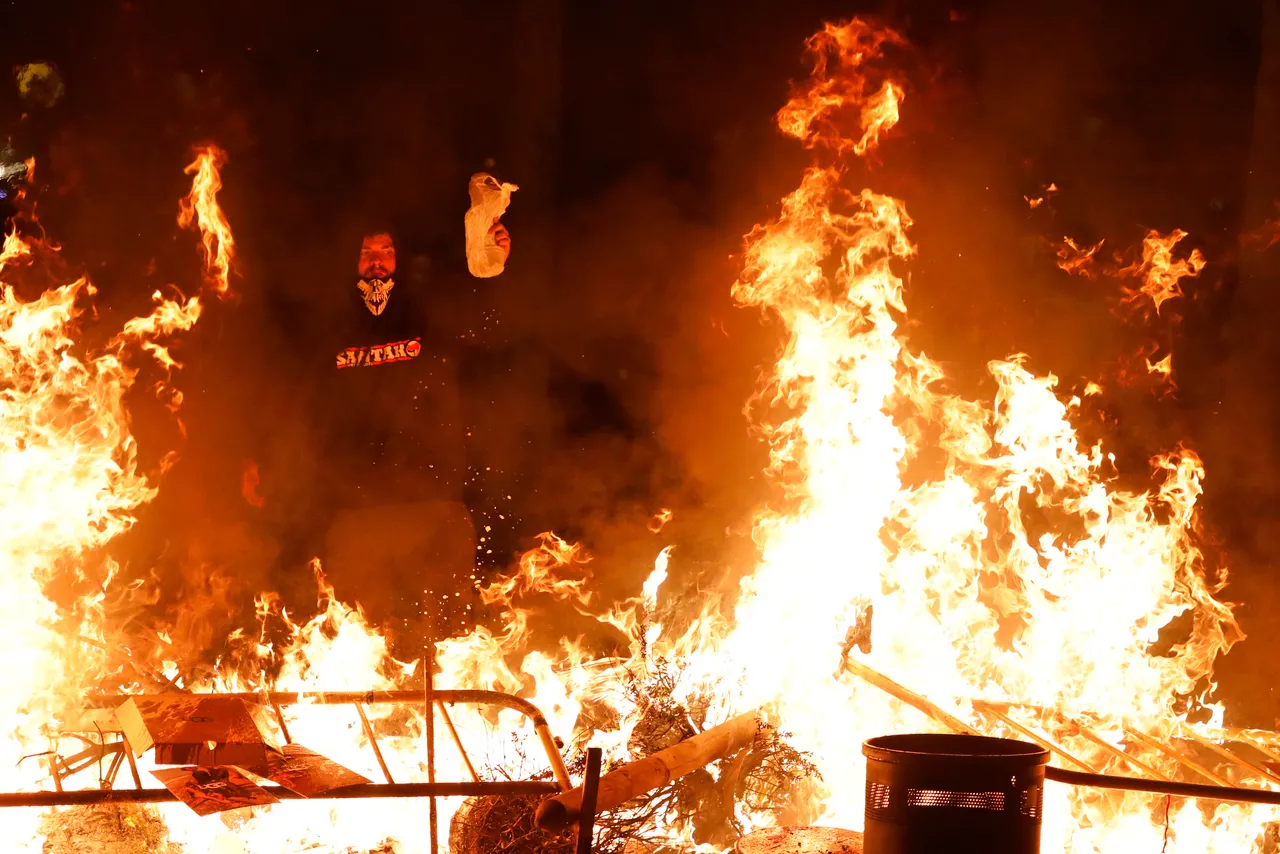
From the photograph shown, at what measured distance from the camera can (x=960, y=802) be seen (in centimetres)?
373

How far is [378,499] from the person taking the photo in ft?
32.4

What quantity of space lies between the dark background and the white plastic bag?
0.63 feet

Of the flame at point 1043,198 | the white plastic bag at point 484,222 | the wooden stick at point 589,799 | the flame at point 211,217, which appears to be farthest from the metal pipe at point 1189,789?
the flame at point 211,217

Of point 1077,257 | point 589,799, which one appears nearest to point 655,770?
point 589,799

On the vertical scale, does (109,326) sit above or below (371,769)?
above

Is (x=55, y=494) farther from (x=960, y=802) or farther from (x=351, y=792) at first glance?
(x=960, y=802)

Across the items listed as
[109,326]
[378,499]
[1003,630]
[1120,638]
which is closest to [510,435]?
[378,499]

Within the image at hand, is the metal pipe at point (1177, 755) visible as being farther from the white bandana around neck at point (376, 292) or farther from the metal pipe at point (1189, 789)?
the white bandana around neck at point (376, 292)

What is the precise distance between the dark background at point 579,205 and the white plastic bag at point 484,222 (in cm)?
19

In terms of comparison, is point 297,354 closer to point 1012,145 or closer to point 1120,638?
point 1012,145

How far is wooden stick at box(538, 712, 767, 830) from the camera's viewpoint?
3387 mm

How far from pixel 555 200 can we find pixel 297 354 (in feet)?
9.22

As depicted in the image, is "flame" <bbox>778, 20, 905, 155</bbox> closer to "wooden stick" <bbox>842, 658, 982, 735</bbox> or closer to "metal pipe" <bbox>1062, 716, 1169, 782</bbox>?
"wooden stick" <bbox>842, 658, 982, 735</bbox>

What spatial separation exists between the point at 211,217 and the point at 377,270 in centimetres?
160
